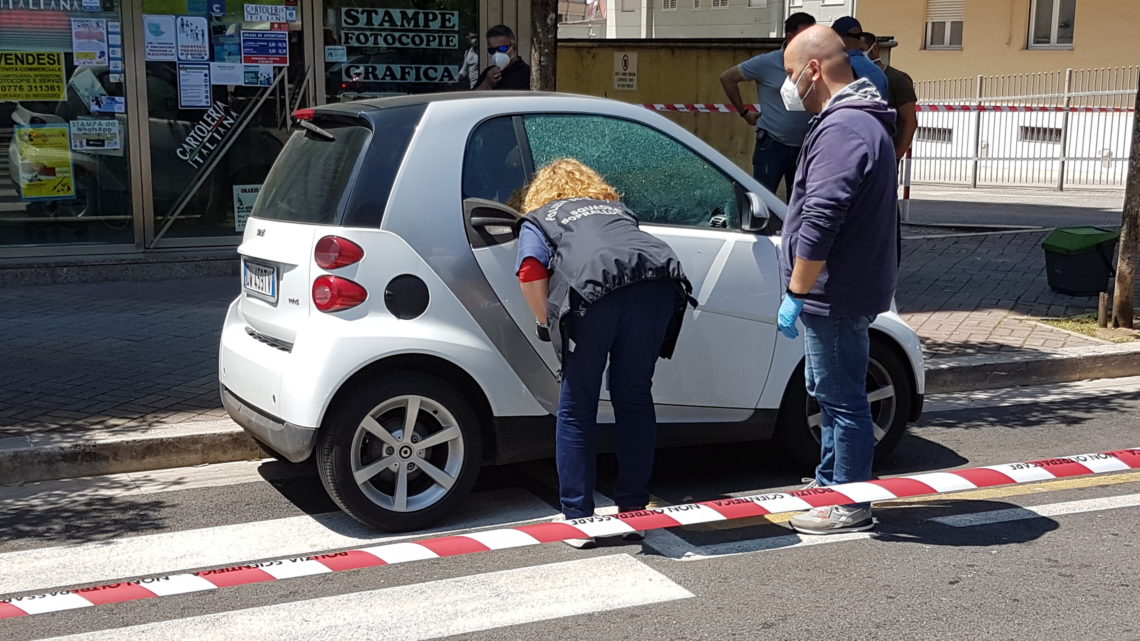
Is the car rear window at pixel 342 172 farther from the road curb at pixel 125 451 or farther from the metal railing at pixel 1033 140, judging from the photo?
the metal railing at pixel 1033 140

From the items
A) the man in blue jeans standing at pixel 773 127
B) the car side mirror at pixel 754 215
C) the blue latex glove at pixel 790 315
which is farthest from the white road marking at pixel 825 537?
the man in blue jeans standing at pixel 773 127

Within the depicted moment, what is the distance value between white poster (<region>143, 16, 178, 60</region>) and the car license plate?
17.9 feet

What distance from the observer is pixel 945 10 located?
27.7m

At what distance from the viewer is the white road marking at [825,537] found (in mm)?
4934

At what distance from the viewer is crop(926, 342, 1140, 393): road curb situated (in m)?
7.73

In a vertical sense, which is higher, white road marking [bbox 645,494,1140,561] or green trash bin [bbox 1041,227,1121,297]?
green trash bin [bbox 1041,227,1121,297]

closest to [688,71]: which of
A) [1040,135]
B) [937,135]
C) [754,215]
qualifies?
[754,215]

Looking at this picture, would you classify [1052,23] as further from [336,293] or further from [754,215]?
[336,293]

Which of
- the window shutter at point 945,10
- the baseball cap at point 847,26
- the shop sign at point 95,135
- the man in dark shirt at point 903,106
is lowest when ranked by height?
the shop sign at point 95,135

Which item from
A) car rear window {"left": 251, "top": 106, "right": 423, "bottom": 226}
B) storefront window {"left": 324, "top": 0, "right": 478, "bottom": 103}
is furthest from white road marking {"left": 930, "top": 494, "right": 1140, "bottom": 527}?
storefront window {"left": 324, "top": 0, "right": 478, "bottom": 103}

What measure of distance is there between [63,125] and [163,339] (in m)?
3.05

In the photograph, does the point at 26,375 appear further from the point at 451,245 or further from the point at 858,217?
the point at 858,217

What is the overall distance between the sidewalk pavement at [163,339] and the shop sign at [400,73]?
212 cm

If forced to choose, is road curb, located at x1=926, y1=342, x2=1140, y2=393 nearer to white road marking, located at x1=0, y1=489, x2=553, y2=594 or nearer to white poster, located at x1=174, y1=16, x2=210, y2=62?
white road marking, located at x1=0, y1=489, x2=553, y2=594
